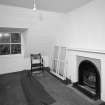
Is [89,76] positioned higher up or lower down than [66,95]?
higher up

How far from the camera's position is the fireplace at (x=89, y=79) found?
226 cm

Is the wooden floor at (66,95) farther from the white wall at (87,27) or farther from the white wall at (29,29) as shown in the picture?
the white wall at (29,29)

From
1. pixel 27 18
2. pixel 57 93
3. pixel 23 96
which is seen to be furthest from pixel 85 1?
pixel 23 96

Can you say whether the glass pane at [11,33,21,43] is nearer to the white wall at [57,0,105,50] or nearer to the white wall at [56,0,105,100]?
the white wall at [56,0,105,100]

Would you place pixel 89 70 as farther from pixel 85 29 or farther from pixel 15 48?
pixel 15 48

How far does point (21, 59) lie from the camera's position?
4.05 m

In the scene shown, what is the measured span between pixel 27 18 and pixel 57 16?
1.02 m

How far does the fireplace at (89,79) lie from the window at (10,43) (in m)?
2.64

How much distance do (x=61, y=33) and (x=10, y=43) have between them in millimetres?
2054

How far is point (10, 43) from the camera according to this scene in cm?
390

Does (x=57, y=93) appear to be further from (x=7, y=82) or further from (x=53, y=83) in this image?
(x=7, y=82)

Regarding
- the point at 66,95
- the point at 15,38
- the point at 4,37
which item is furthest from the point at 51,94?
the point at 4,37

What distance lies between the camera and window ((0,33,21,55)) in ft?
12.3

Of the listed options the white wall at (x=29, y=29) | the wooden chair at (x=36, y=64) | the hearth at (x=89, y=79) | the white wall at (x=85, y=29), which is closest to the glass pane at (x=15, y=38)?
the white wall at (x=29, y=29)
